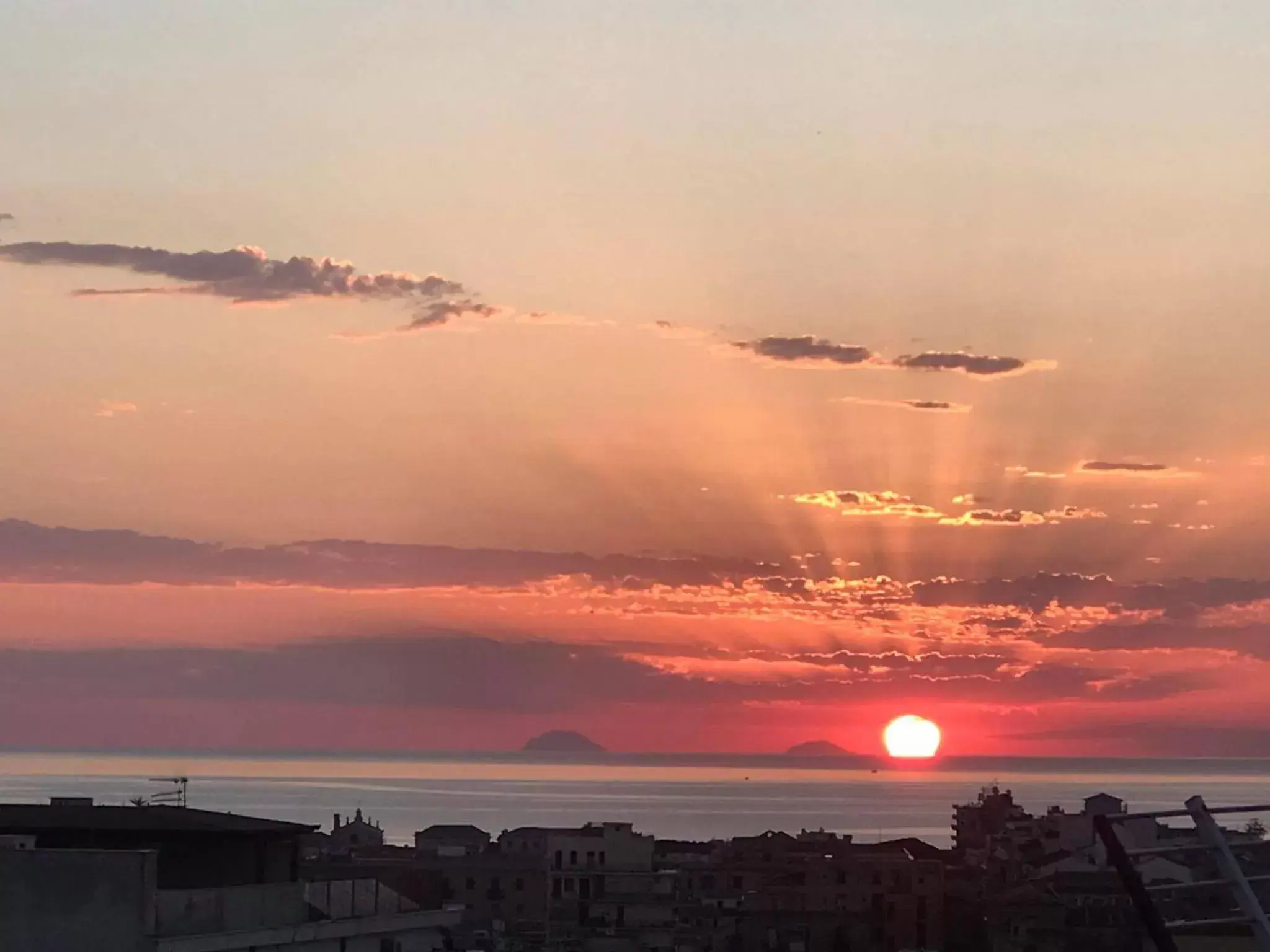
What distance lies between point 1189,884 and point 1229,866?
211 mm

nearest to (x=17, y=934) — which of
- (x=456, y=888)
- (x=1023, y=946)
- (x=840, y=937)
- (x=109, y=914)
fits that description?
(x=109, y=914)

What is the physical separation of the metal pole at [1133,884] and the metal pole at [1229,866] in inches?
15.0

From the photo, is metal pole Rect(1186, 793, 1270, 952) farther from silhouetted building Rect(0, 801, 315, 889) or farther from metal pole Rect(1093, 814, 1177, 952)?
silhouetted building Rect(0, 801, 315, 889)

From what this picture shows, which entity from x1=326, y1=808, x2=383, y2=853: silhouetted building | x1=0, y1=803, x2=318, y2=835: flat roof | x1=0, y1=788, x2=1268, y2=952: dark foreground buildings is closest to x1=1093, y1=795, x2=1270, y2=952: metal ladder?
x1=0, y1=788, x2=1268, y2=952: dark foreground buildings

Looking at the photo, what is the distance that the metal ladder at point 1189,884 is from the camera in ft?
26.7

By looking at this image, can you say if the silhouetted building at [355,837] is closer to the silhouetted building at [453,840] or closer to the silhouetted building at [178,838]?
the silhouetted building at [453,840]

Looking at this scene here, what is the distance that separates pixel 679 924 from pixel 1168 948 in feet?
267

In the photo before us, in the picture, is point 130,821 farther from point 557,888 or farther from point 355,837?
point 355,837

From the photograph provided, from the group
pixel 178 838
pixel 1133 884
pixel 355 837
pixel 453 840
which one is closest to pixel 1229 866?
pixel 1133 884

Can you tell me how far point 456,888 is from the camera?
95125 mm

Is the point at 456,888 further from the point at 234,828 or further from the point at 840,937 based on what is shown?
the point at 234,828

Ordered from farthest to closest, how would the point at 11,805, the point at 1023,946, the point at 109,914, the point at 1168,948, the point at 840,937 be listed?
the point at 840,937 → the point at 1023,946 → the point at 11,805 → the point at 109,914 → the point at 1168,948

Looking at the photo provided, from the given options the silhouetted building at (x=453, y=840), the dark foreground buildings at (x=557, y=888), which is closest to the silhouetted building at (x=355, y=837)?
the dark foreground buildings at (x=557, y=888)

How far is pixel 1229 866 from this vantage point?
8.45 meters
